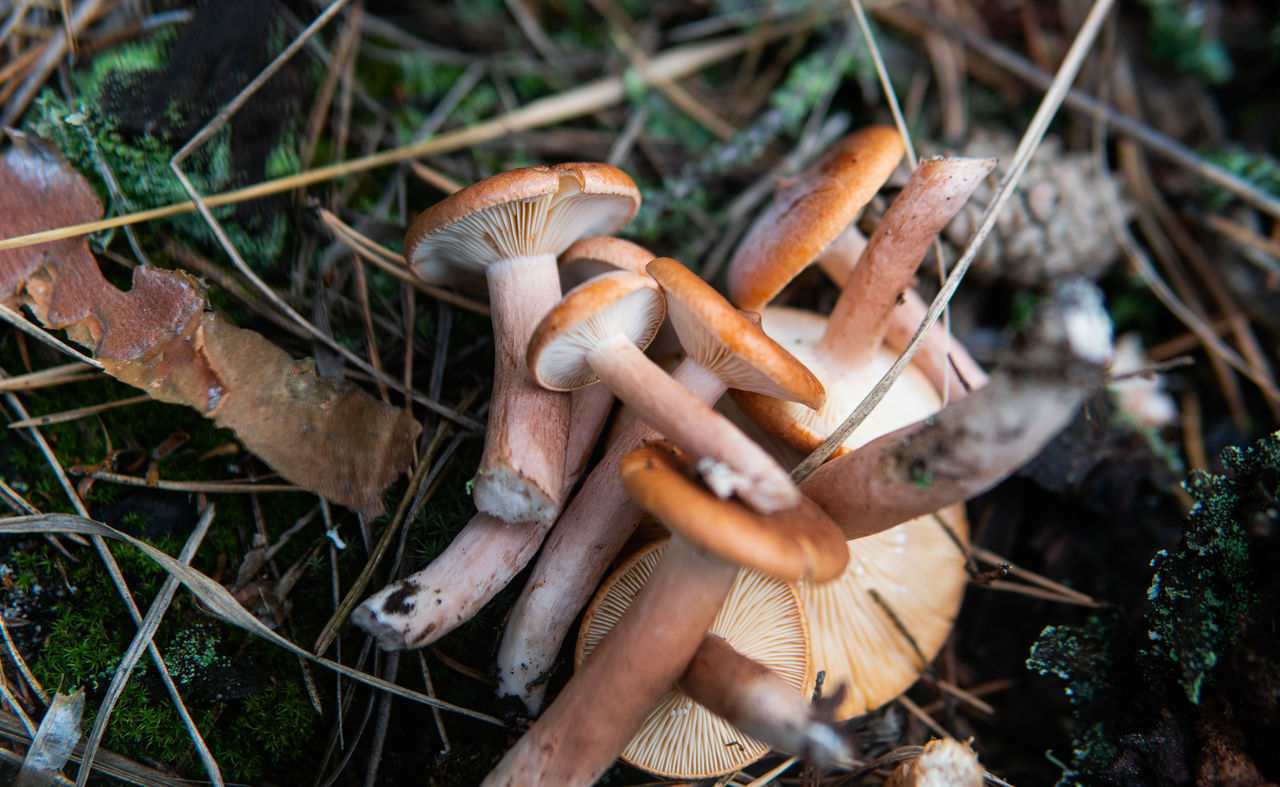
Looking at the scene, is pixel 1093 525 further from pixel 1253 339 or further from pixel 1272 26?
pixel 1272 26

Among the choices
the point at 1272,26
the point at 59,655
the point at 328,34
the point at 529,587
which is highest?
the point at 328,34

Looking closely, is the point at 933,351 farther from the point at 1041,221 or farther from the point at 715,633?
the point at 715,633

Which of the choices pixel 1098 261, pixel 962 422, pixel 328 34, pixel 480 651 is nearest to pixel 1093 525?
pixel 1098 261

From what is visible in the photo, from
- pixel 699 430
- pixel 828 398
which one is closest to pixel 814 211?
pixel 828 398

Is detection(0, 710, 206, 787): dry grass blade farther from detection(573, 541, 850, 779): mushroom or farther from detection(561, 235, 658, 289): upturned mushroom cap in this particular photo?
detection(561, 235, 658, 289): upturned mushroom cap

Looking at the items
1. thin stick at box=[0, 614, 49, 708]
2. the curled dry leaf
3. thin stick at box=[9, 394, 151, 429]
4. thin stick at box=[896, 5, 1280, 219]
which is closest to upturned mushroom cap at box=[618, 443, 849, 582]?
the curled dry leaf

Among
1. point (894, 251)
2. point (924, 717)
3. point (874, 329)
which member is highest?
point (894, 251)

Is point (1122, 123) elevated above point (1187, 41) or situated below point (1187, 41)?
below
